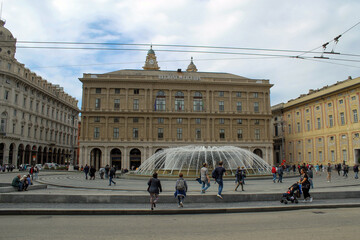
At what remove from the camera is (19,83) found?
57.8 meters

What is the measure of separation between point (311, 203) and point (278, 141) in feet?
201

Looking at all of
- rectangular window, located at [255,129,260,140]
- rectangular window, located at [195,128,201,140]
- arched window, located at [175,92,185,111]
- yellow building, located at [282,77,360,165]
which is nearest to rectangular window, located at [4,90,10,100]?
arched window, located at [175,92,185,111]

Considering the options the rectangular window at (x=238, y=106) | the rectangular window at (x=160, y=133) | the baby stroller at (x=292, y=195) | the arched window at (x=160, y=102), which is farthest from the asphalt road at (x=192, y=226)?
the rectangular window at (x=238, y=106)

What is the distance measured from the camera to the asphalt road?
652cm

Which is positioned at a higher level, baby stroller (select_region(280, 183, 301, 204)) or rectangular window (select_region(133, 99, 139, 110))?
rectangular window (select_region(133, 99, 139, 110))

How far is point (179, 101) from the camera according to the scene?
192ft

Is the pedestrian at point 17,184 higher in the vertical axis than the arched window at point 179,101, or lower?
lower

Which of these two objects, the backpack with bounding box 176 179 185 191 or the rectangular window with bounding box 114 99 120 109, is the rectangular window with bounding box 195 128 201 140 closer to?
the rectangular window with bounding box 114 99 120 109

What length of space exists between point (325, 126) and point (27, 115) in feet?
202

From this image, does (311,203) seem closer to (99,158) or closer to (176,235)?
(176,235)

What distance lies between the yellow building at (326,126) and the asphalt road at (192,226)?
3606 cm

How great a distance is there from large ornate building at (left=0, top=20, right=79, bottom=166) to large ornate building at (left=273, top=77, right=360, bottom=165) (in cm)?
4493

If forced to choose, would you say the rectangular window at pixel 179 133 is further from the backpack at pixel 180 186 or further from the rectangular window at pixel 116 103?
the backpack at pixel 180 186

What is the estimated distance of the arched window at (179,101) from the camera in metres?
58.1
